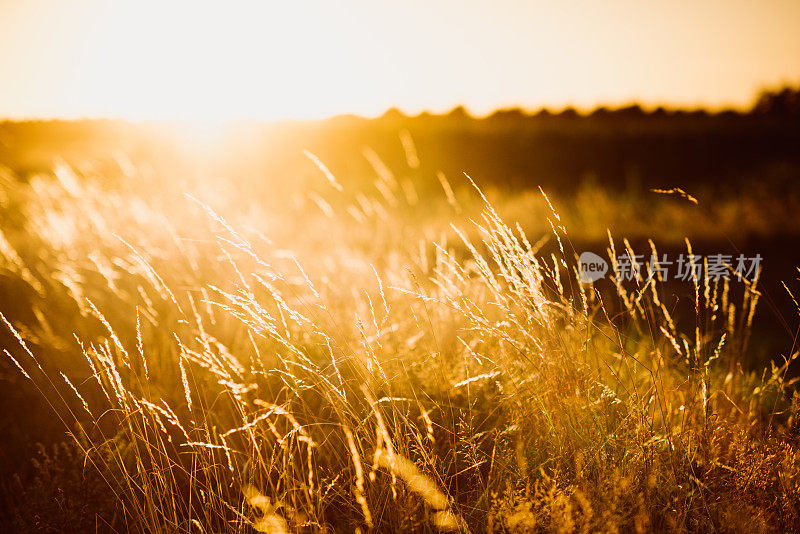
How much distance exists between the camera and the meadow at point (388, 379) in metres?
1.97

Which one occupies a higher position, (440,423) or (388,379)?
A: (388,379)

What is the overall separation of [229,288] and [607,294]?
10.3 feet

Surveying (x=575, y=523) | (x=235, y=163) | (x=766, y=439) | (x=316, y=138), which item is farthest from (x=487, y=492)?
(x=316, y=138)

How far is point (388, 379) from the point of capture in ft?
7.73

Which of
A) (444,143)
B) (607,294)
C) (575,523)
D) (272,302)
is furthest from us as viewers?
(444,143)

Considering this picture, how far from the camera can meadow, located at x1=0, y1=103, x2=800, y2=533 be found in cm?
197

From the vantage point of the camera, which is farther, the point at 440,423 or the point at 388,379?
the point at 440,423

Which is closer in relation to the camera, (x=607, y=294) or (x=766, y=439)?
(x=766, y=439)

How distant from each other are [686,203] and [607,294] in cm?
608

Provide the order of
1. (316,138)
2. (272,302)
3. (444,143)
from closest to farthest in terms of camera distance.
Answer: (272,302)
(444,143)
(316,138)

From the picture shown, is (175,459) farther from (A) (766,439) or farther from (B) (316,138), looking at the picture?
(B) (316,138)

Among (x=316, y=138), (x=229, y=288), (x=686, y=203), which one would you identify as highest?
(x=316, y=138)

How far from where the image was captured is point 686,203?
9.78 m

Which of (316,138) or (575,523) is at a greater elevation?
(316,138)
